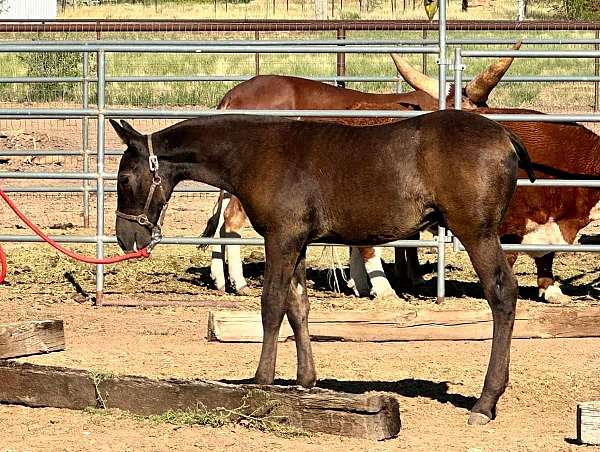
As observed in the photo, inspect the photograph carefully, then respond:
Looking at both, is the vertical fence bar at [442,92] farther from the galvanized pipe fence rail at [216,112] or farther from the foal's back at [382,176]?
the foal's back at [382,176]

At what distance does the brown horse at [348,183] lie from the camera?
5766mm

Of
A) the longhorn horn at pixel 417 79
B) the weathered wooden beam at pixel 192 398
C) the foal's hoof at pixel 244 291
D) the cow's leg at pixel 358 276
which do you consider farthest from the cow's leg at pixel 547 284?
the weathered wooden beam at pixel 192 398

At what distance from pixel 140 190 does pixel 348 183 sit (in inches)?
41.5

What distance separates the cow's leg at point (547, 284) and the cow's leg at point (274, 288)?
13.2 feet

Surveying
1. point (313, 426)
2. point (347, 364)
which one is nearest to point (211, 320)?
point (347, 364)

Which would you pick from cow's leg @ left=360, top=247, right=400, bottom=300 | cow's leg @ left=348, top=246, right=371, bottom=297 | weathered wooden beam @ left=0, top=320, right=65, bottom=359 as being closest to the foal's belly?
weathered wooden beam @ left=0, top=320, right=65, bottom=359

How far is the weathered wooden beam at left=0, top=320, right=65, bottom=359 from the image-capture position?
7106mm

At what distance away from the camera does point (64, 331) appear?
8.21 m

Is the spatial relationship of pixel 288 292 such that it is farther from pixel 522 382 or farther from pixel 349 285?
pixel 349 285

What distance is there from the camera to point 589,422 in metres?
5.28

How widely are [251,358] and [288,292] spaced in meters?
1.50

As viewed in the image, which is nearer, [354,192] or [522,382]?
[354,192]

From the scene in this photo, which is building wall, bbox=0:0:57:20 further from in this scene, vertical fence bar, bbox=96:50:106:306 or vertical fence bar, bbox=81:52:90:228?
vertical fence bar, bbox=96:50:106:306

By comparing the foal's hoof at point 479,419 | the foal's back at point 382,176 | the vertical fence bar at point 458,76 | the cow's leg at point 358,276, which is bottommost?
the foal's hoof at point 479,419
